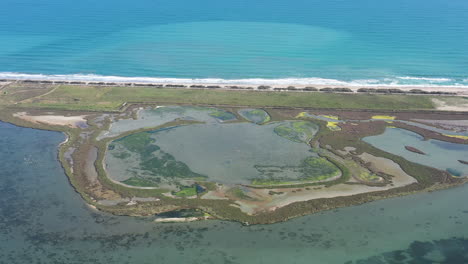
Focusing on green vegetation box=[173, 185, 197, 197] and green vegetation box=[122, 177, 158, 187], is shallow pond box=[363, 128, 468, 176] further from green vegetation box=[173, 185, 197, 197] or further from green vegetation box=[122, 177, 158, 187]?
green vegetation box=[122, 177, 158, 187]

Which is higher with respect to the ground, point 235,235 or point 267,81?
point 267,81

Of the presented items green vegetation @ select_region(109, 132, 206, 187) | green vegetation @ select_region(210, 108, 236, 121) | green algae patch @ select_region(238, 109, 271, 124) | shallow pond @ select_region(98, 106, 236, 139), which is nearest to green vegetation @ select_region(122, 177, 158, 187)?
green vegetation @ select_region(109, 132, 206, 187)

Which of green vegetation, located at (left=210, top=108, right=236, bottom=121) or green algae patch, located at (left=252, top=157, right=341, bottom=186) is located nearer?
green algae patch, located at (left=252, top=157, right=341, bottom=186)

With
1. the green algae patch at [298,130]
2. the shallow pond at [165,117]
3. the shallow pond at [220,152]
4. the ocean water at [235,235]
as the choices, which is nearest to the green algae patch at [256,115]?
the shallow pond at [220,152]

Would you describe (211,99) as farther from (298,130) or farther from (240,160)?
(240,160)

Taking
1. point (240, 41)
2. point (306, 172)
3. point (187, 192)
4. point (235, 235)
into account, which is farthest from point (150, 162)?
point (240, 41)

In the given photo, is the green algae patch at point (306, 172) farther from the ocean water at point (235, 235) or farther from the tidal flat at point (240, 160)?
the ocean water at point (235, 235)
